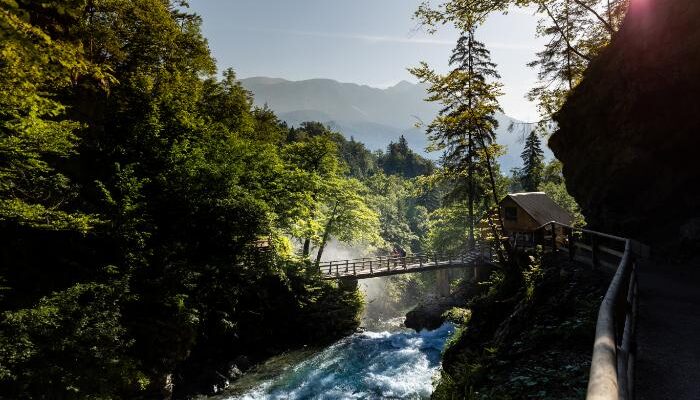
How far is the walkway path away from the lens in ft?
14.4

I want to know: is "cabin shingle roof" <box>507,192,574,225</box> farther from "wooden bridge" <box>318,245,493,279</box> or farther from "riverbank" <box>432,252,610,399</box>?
"riverbank" <box>432,252,610,399</box>

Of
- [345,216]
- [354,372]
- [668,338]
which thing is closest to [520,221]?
[345,216]

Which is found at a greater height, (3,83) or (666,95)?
(666,95)

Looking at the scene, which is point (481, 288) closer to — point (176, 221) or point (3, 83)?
point (176, 221)

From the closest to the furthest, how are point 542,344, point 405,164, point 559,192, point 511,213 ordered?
1. point 542,344
2. point 511,213
3. point 559,192
4. point 405,164

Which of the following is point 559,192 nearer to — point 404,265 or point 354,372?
point 404,265

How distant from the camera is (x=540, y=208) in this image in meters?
36.4

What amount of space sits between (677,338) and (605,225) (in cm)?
1021

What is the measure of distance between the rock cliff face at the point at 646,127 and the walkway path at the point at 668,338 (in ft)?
12.0

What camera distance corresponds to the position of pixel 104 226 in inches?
529

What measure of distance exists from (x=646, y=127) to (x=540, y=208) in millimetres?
25319

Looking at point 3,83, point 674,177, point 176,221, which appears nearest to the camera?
point 3,83

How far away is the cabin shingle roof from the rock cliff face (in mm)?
20548

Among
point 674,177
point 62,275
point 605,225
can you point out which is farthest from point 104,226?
point 674,177
